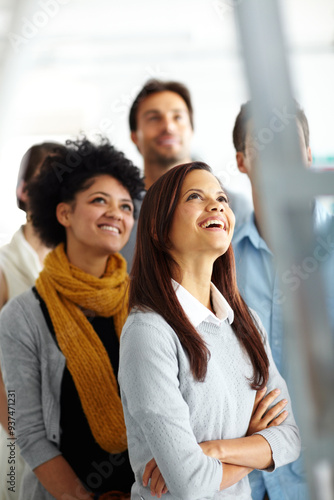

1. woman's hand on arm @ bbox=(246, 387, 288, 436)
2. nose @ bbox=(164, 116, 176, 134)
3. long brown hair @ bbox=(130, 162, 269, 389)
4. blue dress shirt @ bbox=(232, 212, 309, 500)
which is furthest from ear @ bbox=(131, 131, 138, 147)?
woman's hand on arm @ bbox=(246, 387, 288, 436)

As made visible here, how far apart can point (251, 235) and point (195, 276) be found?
15.7 inches

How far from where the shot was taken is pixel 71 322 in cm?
138

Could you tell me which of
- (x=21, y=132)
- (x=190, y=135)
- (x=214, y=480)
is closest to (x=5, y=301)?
(x=21, y=132)

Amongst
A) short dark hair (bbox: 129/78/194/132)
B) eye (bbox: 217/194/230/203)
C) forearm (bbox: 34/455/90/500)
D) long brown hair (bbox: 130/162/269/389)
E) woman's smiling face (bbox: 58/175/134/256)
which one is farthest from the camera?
short dark hair (bbox: 129/78/194/132)

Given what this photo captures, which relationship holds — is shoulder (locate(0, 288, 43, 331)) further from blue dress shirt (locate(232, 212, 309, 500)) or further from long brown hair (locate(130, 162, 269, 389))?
blue dress shirt (locate(232, 212, 309, 500))

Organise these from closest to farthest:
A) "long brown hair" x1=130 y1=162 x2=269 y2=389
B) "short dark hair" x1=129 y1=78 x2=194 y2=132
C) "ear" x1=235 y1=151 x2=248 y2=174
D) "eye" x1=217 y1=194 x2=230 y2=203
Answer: "long brown hair" x1=130 y1=162 x2=269 y2=389 < "eye" x1=217 y1=194 x2=230 y2=203 < "ear" x1=235 y1=151 x2=248 y2=174 < "short dark hair" x1=129 y1=78 x2=194 y2=132

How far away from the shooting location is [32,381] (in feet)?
4.38

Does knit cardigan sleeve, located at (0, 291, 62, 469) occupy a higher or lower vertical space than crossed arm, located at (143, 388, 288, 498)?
higher

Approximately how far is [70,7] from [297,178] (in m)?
1.63

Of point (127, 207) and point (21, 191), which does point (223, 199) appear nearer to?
point (127, 207)

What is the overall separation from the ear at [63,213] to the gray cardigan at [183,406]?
1.83ft

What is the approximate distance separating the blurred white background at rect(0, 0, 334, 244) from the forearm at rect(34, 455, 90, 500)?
2.94ft

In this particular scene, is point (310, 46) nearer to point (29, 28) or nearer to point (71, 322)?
point (29, 28)

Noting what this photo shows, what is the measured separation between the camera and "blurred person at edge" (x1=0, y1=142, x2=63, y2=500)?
4.98 feet
